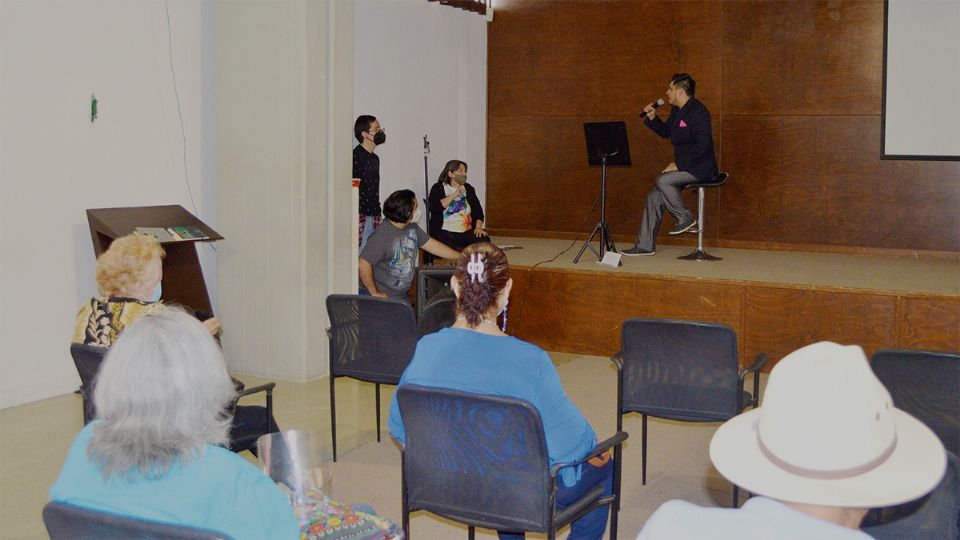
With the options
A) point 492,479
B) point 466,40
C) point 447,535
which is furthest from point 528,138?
point 492,479

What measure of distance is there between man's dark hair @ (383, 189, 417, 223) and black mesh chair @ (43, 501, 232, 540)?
4.00m

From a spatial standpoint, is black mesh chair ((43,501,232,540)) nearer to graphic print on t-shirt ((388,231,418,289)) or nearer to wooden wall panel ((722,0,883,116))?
graphic print on t-shirt ((388,231,418,289))

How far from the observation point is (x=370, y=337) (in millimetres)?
4254

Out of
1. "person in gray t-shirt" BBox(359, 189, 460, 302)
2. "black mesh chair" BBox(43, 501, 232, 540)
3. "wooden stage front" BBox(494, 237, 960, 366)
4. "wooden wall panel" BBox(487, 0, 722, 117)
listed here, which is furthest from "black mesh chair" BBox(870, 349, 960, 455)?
"wooden wall panel" BBox(487, 0, 722, 117)

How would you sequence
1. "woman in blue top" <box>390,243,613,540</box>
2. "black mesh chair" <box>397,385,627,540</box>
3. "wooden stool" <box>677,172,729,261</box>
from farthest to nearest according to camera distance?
"wooden stool" <box>677,172,729,261</box>
"woman in blue top" <box>390,243,613,540</box>
"black mesh chair" <box>397,385,627,540</box>

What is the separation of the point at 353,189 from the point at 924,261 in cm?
470

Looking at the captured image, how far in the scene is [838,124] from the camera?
8500 mm

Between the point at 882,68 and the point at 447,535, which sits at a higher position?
the point at 882,68

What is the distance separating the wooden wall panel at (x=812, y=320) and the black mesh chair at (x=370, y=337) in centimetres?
278

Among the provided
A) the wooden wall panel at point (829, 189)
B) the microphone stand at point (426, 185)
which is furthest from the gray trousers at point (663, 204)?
the microphone stand at point (426, 185)

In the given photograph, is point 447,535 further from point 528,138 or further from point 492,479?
point 528,138

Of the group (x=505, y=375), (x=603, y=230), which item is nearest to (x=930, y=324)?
(x=603, y=230)

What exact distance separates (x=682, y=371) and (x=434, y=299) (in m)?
1.93

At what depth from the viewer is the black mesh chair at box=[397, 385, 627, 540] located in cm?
254
